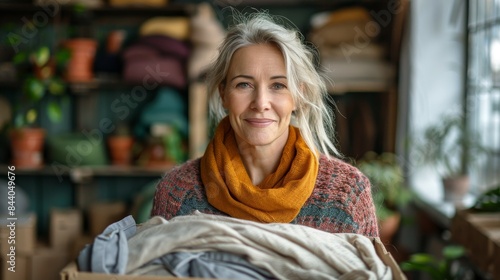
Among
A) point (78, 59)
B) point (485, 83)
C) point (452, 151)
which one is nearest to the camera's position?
point (485, 83)

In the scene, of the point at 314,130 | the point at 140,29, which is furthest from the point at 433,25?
the point at 314,130

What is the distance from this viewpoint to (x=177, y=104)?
4.27m

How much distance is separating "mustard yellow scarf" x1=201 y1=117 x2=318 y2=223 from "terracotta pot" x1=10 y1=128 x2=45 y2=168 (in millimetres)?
2959

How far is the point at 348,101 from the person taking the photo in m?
4.43

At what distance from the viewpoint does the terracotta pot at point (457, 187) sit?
3441mm

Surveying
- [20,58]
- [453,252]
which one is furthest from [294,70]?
[20,58]

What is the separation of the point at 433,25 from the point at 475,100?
595mm

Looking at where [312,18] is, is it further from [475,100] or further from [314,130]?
[314,130]

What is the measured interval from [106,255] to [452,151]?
9.63 ft

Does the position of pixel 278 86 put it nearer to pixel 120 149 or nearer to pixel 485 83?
pixel 485 83

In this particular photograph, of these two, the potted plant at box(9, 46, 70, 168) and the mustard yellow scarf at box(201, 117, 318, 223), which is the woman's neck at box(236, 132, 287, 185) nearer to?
the mustard yellow scarf at box(201, 117, 318, 223)

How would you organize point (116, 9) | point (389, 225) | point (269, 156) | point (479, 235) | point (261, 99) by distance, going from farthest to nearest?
1. point (116, 9)
2. point (389, 225)
3. point (479, 235)
4. point (269, 156)
5. point (261, 99)

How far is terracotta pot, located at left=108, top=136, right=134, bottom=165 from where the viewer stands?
4297 millimetres

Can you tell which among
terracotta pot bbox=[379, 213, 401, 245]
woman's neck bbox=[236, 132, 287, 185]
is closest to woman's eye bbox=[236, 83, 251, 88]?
woman's neck bbox=[236, 132, 287, 185]
